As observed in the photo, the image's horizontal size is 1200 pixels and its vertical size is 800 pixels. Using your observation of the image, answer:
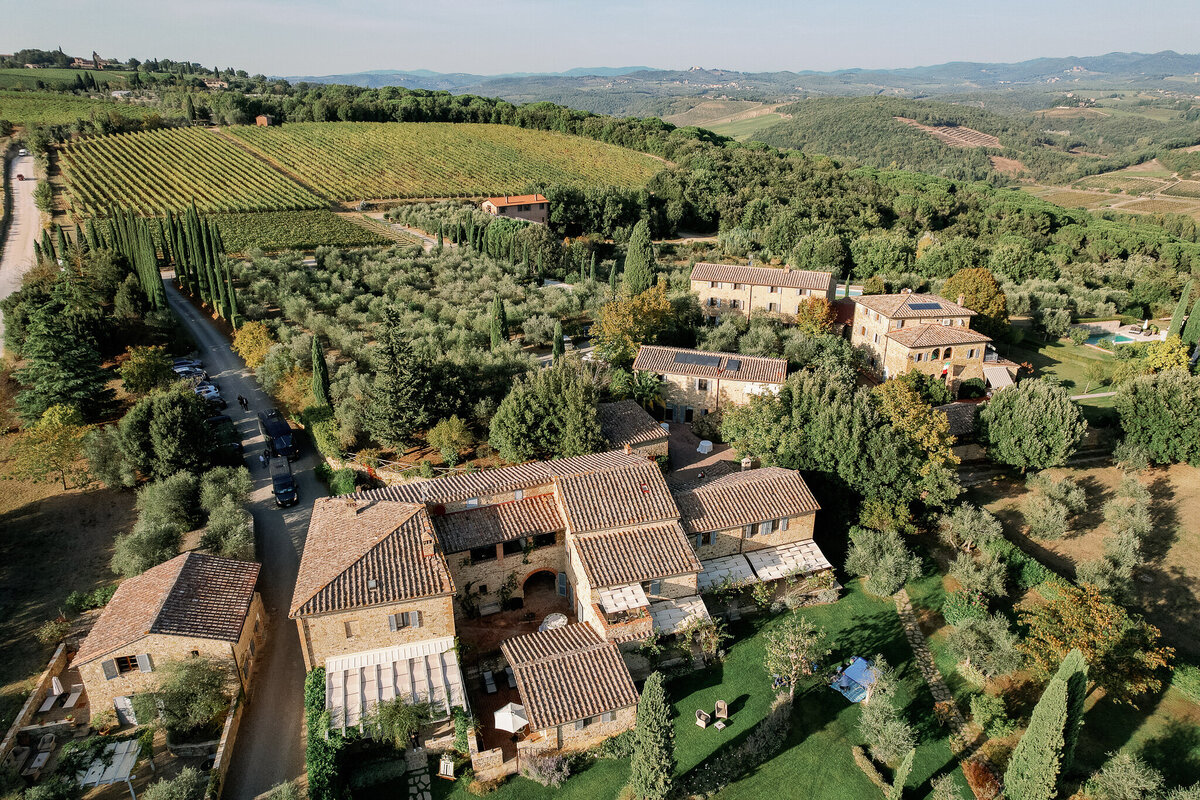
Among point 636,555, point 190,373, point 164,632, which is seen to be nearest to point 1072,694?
point 636,555

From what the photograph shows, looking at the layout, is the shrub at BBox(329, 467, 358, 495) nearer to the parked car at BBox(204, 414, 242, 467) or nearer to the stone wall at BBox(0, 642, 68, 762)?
the parked car at BBox(204, 414, 242, 467)

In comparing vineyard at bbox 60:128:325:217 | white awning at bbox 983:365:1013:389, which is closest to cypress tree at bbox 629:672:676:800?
white awning at bbox 983:365:1013:389

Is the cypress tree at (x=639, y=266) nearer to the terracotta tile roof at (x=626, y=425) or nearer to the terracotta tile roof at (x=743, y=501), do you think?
the terracotta tile roof at (x=626, y=425)

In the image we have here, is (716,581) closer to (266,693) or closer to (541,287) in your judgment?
(266,693)

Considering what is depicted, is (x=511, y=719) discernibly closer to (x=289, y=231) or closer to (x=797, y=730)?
(x=797, y=730)

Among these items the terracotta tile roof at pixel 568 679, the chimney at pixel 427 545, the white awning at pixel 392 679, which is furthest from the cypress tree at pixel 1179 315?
the white awning at pixel 392 679
